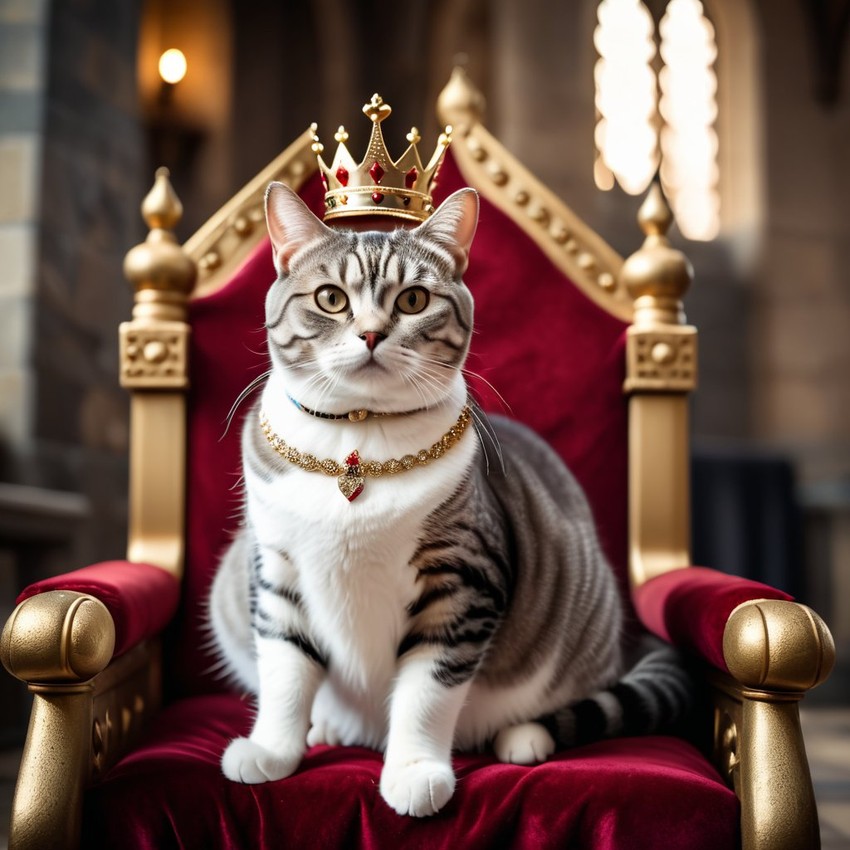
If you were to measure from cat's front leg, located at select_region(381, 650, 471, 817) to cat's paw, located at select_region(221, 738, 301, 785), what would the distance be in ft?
0.34

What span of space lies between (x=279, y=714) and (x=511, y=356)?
672mm

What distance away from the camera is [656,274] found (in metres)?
1.43

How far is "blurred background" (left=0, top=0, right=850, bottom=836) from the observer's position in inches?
135

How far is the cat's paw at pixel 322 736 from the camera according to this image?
1134mm

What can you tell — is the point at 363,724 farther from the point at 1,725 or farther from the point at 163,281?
the point at 1,725

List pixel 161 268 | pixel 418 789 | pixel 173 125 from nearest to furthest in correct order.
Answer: pixel 418 789
pixel 161 268
pixel 173 125

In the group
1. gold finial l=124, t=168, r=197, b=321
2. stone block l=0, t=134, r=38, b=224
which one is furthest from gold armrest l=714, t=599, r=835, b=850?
stone block l=0, t=134, r=38, b=224

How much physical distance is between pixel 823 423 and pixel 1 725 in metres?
3.77

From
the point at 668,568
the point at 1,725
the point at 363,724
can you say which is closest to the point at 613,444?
the point at 668,568

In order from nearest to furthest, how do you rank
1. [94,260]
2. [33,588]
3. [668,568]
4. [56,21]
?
[33,588], [668,568], [56,21], [94,260]

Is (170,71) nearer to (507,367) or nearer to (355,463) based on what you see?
(507,367)

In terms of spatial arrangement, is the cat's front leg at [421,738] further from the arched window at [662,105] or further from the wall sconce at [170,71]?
the wall sconce at [170,71]

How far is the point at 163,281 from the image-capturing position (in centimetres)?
141

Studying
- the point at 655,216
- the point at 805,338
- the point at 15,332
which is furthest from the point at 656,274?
the point at 805,338
